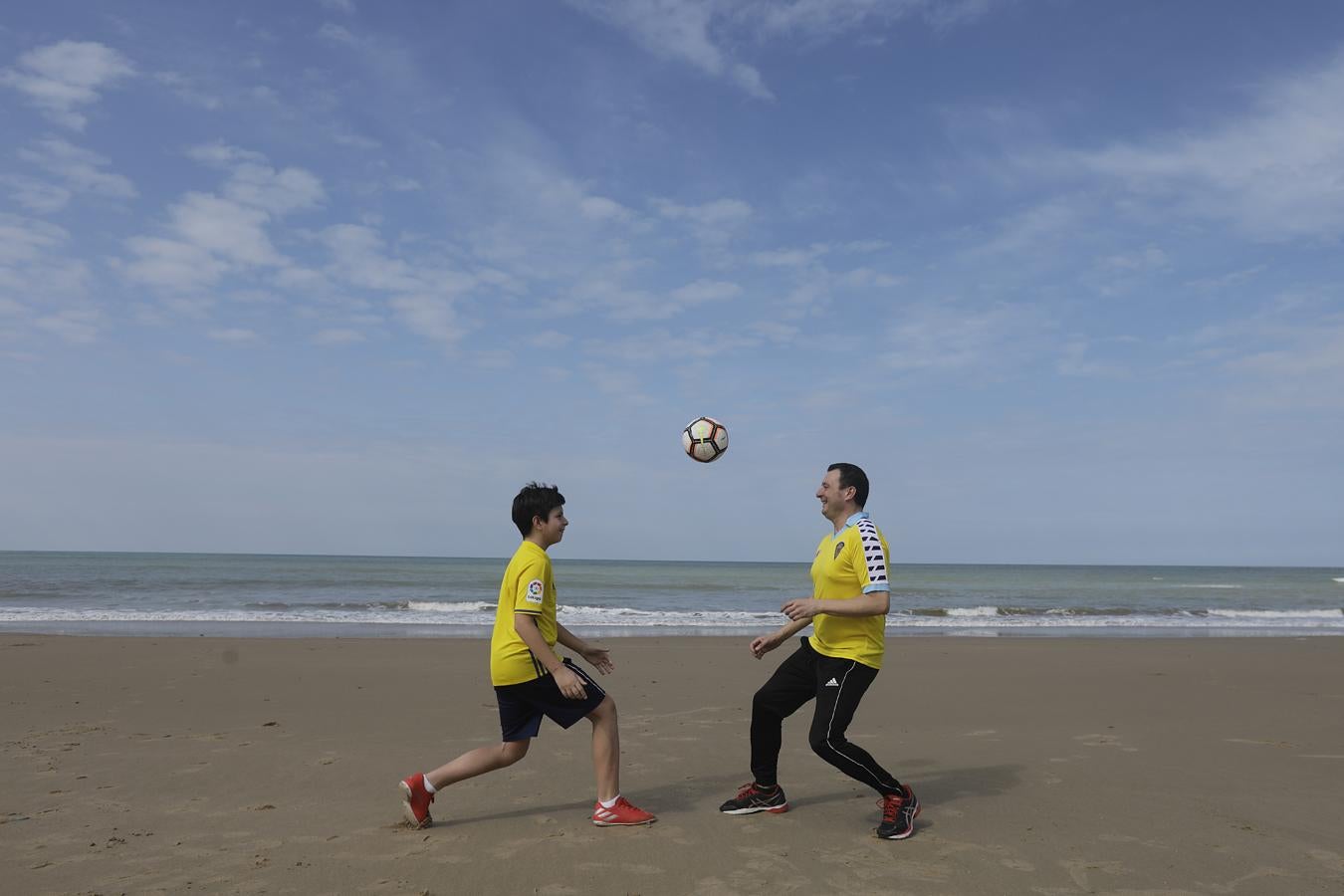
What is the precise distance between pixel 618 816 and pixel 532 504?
1693 millimetres

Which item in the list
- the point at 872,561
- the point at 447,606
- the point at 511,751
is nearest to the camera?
the point at 872,561

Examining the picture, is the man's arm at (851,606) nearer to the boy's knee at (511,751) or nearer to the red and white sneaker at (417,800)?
the boy's knee at (511,751)

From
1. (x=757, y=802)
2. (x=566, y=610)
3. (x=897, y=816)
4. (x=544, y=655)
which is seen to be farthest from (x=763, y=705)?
(x=566, y=610)

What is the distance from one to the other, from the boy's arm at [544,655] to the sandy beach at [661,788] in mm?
770

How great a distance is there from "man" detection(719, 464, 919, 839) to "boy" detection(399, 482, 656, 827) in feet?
2.61

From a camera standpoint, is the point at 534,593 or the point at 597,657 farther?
the point at 597,657

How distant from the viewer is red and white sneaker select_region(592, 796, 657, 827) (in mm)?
4570

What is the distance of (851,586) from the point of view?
4586 millimetres

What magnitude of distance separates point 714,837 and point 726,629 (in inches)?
590

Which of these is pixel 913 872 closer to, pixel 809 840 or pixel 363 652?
pixel 809 840

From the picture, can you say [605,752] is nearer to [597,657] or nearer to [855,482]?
[597,657]

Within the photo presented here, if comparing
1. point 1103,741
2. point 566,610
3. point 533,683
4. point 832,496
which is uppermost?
point 832,496

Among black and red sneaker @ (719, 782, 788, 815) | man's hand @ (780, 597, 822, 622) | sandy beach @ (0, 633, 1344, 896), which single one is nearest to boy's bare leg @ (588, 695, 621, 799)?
sandy beach @ (0, 633, 1344, 896)

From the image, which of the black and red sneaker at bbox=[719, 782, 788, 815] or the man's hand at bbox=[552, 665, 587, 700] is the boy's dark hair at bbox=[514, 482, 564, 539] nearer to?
the man's hand at bbox=[552, 665, 587, 700]
